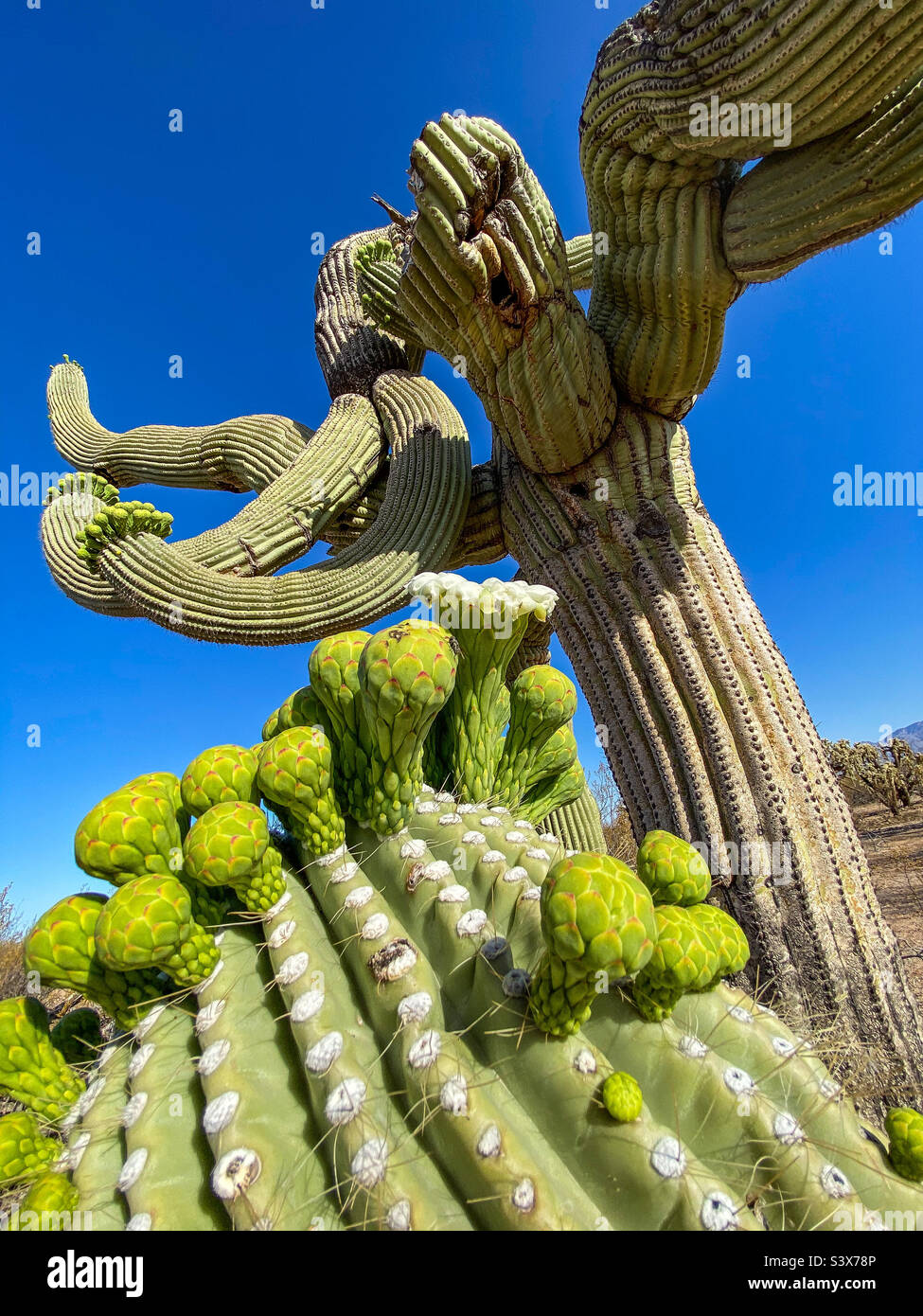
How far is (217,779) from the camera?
1091 mm

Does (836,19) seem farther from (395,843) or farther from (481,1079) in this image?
(481,1079)

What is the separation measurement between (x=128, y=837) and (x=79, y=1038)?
429 mm

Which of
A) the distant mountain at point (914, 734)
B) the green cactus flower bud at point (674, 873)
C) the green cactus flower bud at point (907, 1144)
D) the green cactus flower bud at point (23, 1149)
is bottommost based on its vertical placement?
the distant mountain at point (914, 734)

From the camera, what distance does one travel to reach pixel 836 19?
1.74 metres

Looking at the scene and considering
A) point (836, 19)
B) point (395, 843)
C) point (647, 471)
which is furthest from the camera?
point (647, 471)

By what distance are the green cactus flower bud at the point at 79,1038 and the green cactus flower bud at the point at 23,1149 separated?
135 mm

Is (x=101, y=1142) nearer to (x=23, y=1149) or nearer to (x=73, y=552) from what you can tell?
(x=23, y=1149)

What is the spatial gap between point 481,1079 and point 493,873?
11.8 inches

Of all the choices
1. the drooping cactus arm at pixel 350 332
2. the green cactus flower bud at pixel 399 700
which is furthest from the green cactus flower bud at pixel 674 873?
the drooping cactus arm at pixel 350 332

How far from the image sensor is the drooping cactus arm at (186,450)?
12.1 ft

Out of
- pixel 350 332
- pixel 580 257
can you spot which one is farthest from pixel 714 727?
pixel 350 332

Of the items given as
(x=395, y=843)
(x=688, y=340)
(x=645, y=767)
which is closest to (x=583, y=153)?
(x=688, y=340)

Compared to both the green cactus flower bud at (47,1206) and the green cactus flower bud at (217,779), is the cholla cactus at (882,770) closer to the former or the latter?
the green cactus flower bud at (217,779)
